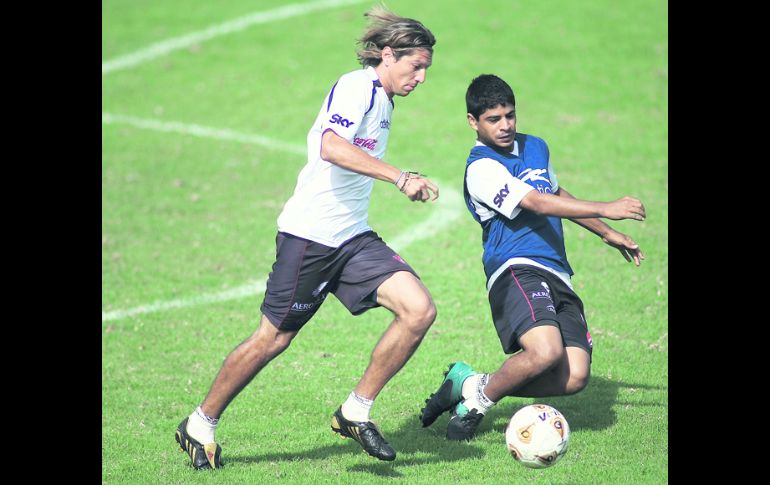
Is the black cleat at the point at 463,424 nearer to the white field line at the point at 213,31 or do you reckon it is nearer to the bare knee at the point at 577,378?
the bare knee at the point at 577,378

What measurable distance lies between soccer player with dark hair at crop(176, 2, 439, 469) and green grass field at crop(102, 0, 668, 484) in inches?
13.8

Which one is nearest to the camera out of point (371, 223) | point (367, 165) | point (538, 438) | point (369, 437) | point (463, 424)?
point (538, 438)

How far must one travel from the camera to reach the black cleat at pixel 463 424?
705cm

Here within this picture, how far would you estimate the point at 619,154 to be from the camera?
15.5m

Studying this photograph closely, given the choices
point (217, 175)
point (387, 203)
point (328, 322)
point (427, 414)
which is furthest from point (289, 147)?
point (427, 414)

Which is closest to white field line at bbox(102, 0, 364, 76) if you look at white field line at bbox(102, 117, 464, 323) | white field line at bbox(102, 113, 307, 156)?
white field line at bbox(102, 113, 307, 156)

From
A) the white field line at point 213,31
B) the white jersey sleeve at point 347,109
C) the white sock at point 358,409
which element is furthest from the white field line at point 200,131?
the white sock at point 358,409

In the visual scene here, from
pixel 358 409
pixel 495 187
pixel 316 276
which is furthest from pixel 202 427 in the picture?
pixel 495 187

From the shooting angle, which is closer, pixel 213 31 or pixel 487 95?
pixel 487 95

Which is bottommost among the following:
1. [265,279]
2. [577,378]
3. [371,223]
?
[371,223]

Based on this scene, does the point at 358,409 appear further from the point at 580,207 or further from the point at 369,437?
the point at 580,207

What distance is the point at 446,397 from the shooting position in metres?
7.23

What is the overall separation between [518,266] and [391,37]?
1.74 meters

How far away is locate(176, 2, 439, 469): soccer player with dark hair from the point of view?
259 inches
